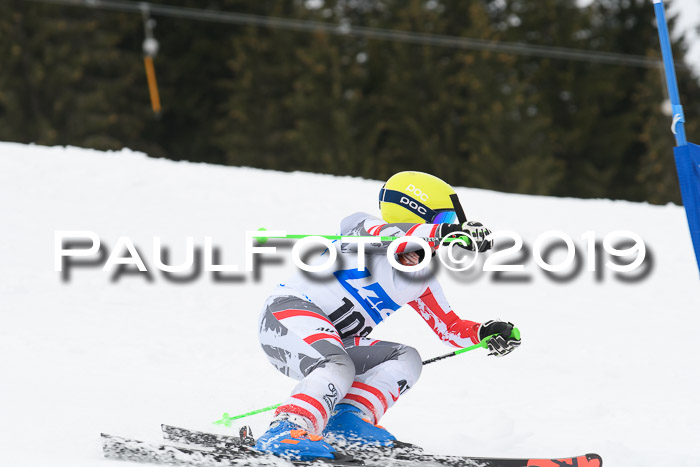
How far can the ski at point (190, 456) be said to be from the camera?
12.2 feet

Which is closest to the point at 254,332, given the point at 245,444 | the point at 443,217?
the point at 245,444

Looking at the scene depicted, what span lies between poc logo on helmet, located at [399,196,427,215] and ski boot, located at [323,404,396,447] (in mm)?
947

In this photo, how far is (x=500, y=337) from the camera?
4.24 meters

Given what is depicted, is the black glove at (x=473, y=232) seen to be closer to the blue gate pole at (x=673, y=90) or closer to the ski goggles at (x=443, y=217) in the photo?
the ski goggles at (x=443, y=217)

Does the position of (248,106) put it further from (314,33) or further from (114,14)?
(114,14)

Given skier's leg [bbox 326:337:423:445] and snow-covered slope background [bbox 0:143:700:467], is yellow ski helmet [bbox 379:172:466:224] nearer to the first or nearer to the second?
skier's leg [bbox 326:337:423:445]

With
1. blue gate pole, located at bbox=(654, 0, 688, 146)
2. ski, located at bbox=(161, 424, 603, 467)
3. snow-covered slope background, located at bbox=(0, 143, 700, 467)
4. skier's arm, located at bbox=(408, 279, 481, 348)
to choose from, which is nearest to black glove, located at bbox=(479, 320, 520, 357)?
skier's arm, located at bbox=(408, 279, 481, 348)

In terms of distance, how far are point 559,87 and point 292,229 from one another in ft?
83.9

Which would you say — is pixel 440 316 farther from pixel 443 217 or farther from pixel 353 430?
pixel 353 430

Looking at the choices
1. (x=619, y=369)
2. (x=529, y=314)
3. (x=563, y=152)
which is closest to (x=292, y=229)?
(x=529, y=314)

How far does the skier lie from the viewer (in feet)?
13.2

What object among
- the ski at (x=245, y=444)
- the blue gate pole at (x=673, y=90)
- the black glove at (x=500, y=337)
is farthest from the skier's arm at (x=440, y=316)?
the blue gate pole at (x=673, y=90)

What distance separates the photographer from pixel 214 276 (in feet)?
28.0

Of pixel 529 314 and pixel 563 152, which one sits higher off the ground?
pixel 563 152
